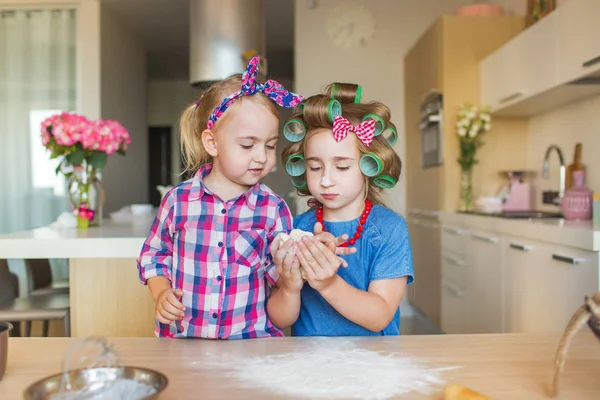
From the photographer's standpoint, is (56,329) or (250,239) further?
(56,329)

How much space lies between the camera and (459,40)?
3.88 meters

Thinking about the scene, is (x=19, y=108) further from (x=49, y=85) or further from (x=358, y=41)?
(x=358, y=41)

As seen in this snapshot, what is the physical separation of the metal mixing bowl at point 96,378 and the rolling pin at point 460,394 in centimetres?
31

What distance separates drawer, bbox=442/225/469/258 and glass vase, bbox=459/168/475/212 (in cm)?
20

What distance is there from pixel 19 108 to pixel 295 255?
4845 mm

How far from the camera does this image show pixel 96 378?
682mm

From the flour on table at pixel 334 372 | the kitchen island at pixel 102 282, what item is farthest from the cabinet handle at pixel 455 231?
the flour on table at pixel 334 372

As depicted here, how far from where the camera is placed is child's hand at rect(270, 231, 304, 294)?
1025mm

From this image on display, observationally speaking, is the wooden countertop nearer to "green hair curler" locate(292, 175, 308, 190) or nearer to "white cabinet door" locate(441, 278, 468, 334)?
"green hair curler" locate(292, 175, 308, 190)

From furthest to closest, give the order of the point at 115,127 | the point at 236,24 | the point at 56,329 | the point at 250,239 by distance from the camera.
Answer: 1. the point at 236,24
2. the point at 115,127
3. the point at 56,329
4. the point at 250,239

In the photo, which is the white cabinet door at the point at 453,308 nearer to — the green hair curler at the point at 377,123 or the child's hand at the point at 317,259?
the green hair curler at the point at 377,123

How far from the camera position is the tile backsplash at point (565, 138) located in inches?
119


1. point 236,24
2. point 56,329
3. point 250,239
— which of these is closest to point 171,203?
point 250,239

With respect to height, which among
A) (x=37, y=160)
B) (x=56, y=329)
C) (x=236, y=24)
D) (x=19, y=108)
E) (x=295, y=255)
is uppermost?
(x=236, y=24)
